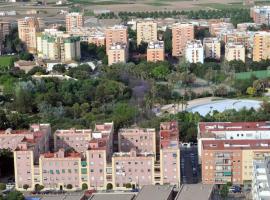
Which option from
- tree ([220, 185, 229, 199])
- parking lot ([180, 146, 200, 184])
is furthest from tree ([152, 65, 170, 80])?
tree ([220, 185, 229, 199])

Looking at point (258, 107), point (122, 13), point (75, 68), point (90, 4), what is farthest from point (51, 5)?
point (258, 107)

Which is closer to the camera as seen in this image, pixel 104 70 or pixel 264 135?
pixel 264 135

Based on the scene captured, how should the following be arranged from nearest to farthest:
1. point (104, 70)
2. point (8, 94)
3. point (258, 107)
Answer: point (258, 107) < point (8, 94) < point (104, 70)

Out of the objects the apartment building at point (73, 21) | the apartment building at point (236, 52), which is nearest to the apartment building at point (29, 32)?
the apartment building at point (73, 21)

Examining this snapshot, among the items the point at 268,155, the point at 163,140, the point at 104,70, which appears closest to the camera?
the point at 268,155

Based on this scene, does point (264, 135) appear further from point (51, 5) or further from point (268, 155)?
point (51, 5)

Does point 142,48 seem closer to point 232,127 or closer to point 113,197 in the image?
point 232,127

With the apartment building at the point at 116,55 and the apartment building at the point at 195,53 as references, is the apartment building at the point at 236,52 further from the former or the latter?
the apartment building at the point at 116,55

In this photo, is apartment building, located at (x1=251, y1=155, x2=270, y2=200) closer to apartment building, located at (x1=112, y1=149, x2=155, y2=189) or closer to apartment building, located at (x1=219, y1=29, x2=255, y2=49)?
apartment building, located at (x1=112, y1=149, x2=155, y2=189)
